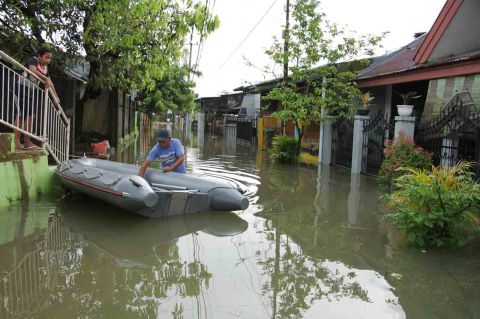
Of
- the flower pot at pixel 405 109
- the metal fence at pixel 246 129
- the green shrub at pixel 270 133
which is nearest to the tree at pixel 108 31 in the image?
the flower pot at pixel 405 109

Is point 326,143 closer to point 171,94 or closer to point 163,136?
point 163,136

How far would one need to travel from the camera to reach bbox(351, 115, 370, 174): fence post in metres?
13.0

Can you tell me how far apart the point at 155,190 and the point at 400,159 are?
574 centimetres

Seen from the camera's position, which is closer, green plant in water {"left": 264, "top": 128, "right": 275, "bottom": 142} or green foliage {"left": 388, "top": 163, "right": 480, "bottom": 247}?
green foliage {"left": 388, "top": 163, "right": 480, "bottom": 247}

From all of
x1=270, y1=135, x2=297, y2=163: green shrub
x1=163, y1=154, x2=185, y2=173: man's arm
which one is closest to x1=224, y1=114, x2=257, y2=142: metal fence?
x1=270, y1=135, x2=297, y2=163: green shrub

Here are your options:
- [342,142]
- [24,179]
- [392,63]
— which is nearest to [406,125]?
[342,142]

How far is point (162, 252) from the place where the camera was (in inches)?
220

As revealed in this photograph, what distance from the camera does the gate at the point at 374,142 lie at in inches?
484

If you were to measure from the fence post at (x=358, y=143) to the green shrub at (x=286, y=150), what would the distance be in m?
2.88

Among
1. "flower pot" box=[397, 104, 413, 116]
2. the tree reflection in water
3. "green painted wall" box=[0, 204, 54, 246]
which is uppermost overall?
"flower pot" box=[397, 104, 413, 116]

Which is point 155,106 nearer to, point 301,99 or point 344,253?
A: point 301,99

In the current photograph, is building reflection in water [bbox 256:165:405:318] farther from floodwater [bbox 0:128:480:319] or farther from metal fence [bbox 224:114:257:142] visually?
metal fence [bbox 224:114:257:142]

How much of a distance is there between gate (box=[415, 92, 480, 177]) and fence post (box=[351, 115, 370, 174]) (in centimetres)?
202

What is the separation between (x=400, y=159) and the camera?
1017 centimetres
